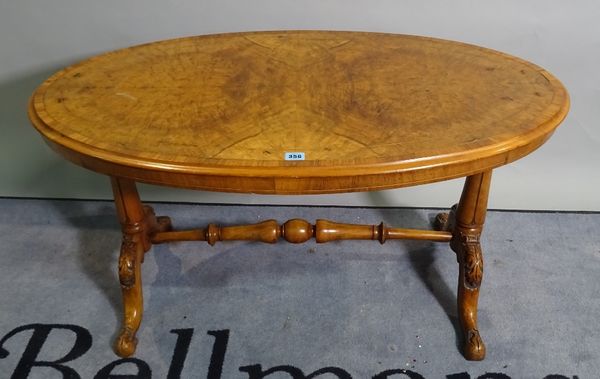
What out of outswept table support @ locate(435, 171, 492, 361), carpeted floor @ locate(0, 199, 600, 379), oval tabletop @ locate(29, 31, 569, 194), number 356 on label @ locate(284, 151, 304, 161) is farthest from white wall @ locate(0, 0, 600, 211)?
number 356 on label @ locate(284, 151, 304, 161)

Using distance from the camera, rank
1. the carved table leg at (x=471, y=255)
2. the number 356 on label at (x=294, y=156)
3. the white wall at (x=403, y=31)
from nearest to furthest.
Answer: the number 356 on label at (x=294, y=156), the carved table leg at (x=471, y=255), the white wall at (x=403, y=31)

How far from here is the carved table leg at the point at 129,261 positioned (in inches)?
54.4

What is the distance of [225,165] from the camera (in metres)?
0.91

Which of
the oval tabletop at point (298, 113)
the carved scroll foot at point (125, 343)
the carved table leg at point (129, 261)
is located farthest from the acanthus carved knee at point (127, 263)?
the oval tabletop at point (298, 113)

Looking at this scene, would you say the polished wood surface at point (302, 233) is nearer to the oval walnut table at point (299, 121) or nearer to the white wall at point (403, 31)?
the oval walnut table at point (299, 121)

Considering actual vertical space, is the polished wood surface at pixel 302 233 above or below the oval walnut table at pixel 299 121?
below

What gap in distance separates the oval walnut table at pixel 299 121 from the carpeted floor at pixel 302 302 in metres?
0.11

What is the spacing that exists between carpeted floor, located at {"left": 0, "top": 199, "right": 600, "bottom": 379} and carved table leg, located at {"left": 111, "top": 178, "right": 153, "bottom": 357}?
0.05m

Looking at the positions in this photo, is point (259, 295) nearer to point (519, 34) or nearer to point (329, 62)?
point (329, 62)

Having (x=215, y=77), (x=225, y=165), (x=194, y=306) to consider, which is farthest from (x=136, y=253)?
(x=225, y=165)

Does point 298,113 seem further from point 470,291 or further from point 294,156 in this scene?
point 470,291

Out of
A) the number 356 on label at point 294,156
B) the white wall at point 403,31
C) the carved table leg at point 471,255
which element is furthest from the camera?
the white wall at point 403,31

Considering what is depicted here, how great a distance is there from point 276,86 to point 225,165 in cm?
37

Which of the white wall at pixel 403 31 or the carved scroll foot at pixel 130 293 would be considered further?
the white wall at pixel 403 31
